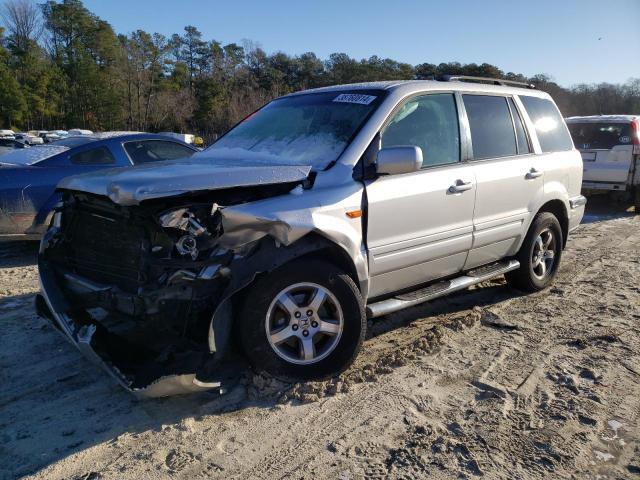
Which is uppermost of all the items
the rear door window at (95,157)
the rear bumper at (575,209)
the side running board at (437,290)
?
the rear door window at (95,157)

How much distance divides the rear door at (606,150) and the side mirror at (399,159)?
873 cm

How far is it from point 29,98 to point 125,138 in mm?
59974

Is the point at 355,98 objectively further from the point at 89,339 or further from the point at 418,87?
the point at 89,339

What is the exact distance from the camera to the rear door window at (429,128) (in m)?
4.00

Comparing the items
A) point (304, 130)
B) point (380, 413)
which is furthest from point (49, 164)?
point (380, 413)

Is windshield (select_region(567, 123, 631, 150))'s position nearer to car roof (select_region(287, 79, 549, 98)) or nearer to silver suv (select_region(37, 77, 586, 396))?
car roof (select_region(287, 79, 549, 98))

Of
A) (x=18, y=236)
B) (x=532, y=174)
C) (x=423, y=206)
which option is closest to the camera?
(x=423, y=206)

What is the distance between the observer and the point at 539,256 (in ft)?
18.0

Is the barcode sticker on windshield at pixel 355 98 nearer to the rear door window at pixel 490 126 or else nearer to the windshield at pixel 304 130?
the windshield at pixel 304 130

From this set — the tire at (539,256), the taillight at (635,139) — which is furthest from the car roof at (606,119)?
the tire at (539,256)

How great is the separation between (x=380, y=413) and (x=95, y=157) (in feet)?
17.6

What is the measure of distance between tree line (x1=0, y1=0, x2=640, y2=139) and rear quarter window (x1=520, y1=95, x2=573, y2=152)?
151ft

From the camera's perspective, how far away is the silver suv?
3.04 m

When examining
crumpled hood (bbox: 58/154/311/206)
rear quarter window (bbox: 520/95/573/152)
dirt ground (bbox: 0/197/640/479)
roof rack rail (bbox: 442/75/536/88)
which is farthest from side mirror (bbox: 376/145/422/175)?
rear quarter window (bbox: 520/95/573/152)
